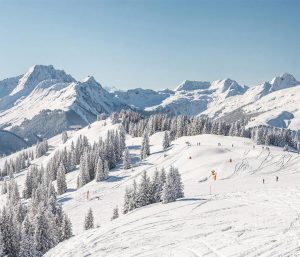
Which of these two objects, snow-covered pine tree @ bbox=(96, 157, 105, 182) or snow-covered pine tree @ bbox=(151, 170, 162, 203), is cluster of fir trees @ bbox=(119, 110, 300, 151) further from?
snow-covered pine tree @ bbox=(151, 170, 162, 203)

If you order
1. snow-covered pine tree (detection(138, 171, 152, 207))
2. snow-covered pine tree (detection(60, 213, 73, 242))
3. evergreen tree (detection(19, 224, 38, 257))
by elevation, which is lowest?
snow-covered pine tree (detection(60, 213, 73, 242))

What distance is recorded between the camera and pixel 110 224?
54125 mm

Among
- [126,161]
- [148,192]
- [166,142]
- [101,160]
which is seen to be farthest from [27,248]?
[166,142]

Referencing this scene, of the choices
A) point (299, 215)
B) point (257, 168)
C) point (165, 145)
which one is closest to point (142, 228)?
point (299, 215)

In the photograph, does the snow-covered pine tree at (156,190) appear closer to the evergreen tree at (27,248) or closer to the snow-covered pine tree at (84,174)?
the evergreen tree at (27,248)

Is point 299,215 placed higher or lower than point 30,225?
higher

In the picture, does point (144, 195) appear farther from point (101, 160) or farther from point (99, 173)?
point (101, 160)

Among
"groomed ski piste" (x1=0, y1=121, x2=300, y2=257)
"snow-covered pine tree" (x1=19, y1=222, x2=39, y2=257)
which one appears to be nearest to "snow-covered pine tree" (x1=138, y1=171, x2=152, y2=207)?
"groomed ski piste" (x1=0, y1=121, x2=300, y2=257)

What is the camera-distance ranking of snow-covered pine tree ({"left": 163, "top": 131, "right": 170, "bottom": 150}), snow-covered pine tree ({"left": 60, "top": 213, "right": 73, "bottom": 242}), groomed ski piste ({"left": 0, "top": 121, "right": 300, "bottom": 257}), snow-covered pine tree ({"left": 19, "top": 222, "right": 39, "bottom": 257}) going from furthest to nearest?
snow-covered pine tree ({"left": 163, "top": 131, "right": 170, "bottom": 150}) → snow-covered pine tree ({"left": 60, "top": 213, "right": 73, "bottom": 242}) → snow-covered pine tree ({"left": 19, "top": 222, "right": 39, "bottom": 257}) → groomed ski piste ({"left": 0, "top": 121, "right": 300, "bottom": 257})

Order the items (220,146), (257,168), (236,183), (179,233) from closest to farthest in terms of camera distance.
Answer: (179,233), (236,183), (257,168), (220,146)

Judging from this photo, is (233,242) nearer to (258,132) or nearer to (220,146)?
(220,146)

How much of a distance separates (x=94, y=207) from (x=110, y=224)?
34.8 m

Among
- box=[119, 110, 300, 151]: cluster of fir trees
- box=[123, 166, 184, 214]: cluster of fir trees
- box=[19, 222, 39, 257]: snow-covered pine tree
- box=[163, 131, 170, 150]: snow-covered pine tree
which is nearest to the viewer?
box=[19, 222, 39, 257]: snow-covered pine tree

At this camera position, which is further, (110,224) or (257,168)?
(257,168)
